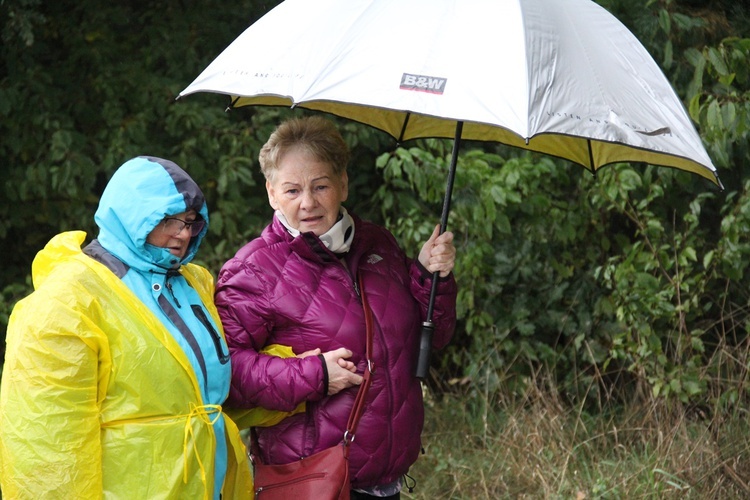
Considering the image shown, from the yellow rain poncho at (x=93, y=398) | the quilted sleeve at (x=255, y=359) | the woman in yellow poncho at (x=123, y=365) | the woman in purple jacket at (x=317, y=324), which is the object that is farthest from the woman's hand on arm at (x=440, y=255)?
the yellow rain poncho at (x=93, y=398)

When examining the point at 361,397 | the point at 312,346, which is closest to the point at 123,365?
the point at 312,346

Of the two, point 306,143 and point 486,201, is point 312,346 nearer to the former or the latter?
point 306,143

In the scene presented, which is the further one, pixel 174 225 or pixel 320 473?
pixel 320 473

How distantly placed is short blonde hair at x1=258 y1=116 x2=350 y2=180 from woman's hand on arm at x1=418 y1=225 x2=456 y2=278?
37cm

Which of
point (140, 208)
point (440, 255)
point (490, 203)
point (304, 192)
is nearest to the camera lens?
point (140, 208)

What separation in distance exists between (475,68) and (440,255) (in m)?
0.69

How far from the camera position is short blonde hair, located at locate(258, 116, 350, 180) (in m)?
2.79

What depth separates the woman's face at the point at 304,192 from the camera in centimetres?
275

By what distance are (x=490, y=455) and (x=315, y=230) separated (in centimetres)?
267

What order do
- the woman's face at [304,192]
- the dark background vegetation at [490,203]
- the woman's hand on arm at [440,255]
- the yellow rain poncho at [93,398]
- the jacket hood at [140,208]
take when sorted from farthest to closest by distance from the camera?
the dark background vegetation at [490,203]
the woman's hand on arm at [440,255]
the woman's face at [304,192]
the jacket hood at [140,208]
the yellow rain poncho at [93,398]

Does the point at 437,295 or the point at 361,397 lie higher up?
the point at 437,295

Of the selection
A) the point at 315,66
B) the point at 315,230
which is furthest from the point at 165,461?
the point at 315,66

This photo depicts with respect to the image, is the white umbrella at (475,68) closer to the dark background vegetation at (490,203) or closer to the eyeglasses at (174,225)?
the eyeglasses at (174,225)

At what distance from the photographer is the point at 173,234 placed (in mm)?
2459
